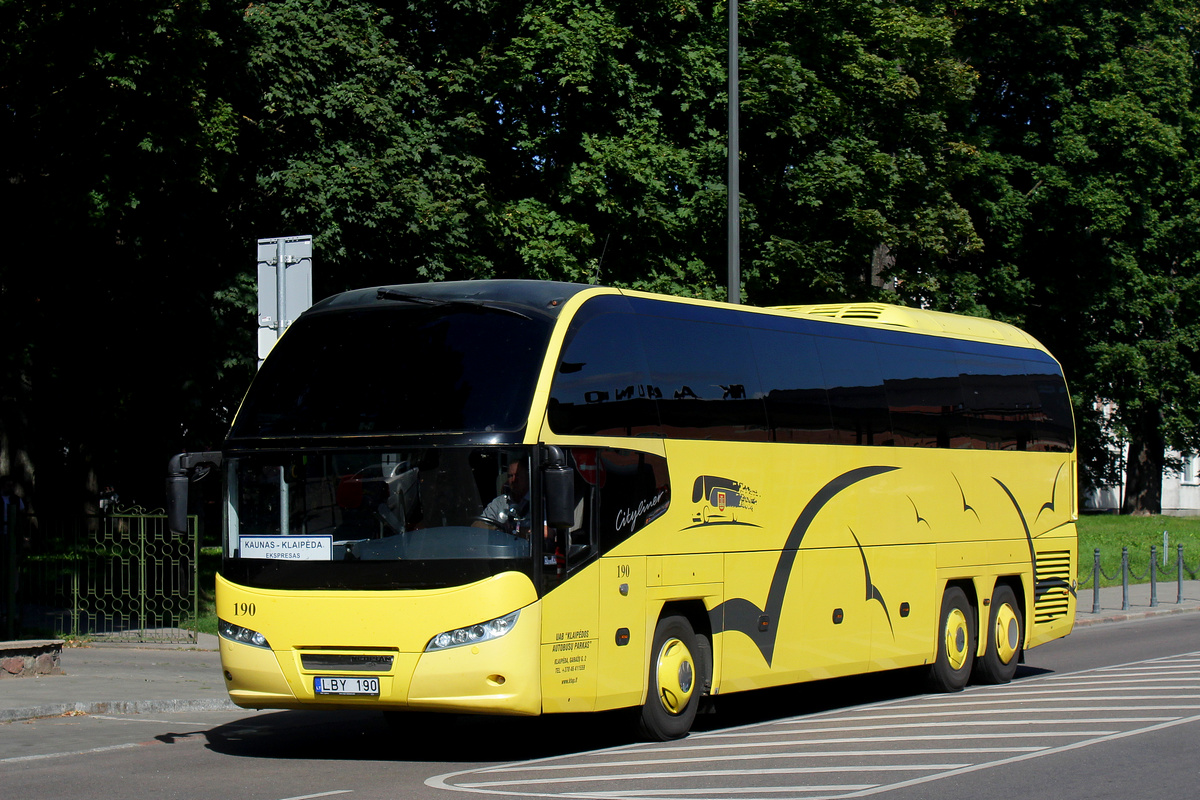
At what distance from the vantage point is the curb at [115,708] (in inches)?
485

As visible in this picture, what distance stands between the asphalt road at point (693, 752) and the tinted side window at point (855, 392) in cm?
259

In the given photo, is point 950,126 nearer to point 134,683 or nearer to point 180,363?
point 180,363

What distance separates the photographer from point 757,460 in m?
12.2

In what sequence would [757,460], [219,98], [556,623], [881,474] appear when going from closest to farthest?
[556,623] < [757,460] < [881,474] < [219,98]

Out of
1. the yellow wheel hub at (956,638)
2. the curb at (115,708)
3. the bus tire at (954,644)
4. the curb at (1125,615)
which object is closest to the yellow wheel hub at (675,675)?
the curb at (115,708)

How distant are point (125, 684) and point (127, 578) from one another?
14.4 feet

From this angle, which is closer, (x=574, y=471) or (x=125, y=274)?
(x=574, y=471)

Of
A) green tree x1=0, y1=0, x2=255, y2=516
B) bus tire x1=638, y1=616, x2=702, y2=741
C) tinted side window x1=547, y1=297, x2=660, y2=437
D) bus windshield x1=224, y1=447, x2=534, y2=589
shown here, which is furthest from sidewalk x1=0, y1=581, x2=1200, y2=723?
green tree x1=0, y1=0, x2=255, y2=516

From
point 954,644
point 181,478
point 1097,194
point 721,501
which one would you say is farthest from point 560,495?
point 1097,194

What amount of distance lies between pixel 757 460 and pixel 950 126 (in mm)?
26173

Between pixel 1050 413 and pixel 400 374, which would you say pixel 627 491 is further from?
pixel 1050 413

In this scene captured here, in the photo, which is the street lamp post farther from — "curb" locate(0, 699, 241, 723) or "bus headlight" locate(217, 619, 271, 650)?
"bus headlight" locate(217, 619, 271, 650)

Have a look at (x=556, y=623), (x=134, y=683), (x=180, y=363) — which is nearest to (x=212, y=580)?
(x=180, y=363)

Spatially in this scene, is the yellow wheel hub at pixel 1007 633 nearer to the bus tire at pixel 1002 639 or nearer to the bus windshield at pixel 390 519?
the bus tire at pixel 1002 639
